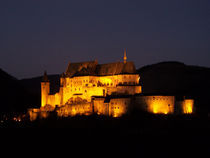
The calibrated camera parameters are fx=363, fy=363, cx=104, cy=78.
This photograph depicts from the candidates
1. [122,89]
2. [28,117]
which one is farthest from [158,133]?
[28,117]

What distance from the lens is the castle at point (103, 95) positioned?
223 feet

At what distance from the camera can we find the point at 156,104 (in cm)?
6744

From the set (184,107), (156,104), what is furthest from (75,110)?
(184,107)

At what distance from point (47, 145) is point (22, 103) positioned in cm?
6189

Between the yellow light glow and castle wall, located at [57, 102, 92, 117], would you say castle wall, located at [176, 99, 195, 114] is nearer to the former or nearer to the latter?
the yellow light glow

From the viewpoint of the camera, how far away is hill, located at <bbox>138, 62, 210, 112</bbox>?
13325 cm

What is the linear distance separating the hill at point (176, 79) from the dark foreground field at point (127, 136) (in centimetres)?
5677

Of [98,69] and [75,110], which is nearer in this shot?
[75,110]

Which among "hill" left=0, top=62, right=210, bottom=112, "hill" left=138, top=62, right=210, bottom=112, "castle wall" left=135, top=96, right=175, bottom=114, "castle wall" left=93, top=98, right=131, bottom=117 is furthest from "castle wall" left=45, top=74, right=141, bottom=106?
"hill" left=138, top=62, right=210, bottom=112

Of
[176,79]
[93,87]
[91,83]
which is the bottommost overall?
[93,87]

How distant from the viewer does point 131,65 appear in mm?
78562

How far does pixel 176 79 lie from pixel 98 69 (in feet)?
251

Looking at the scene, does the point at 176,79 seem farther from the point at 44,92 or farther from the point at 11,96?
the point at 44,92

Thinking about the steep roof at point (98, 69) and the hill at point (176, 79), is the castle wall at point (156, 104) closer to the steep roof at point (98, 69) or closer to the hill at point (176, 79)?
the steep roof at point (98, 69)
